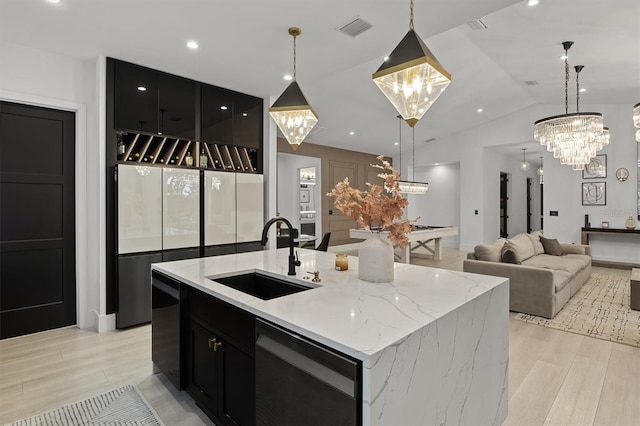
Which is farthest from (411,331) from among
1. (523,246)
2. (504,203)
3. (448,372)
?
(504,203)

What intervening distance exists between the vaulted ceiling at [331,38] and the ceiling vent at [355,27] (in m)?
0.06

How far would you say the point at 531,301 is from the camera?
13.1 feet

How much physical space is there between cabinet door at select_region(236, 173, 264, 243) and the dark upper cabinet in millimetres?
910

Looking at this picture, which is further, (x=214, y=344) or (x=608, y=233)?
(x=608, y=233)

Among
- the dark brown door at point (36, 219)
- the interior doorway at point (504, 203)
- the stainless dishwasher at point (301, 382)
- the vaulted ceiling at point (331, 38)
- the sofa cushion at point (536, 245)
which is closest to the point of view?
the stainless dishwasher at point (301, 382)

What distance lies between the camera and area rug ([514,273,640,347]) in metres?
3.46

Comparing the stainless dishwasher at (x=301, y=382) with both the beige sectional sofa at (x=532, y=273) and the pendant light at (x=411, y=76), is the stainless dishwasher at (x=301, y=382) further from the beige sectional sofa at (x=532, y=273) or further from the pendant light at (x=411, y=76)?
the beige sectional sofa at (x=532, y=273)

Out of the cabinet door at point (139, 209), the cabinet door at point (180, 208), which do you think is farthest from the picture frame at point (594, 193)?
the cabinet door at point (139, 209)

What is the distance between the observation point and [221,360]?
1.83 m

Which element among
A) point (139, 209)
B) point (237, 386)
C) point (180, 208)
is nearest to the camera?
point (237, 386)

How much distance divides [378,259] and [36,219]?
Result: 3733 millimetres

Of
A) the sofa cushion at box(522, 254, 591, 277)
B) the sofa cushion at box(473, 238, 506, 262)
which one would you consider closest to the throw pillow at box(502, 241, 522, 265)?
the sofa cushion at box(473, 238, 506, 262)

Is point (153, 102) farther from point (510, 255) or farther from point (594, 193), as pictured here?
point (594, 193)

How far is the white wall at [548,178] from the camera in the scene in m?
7.09
